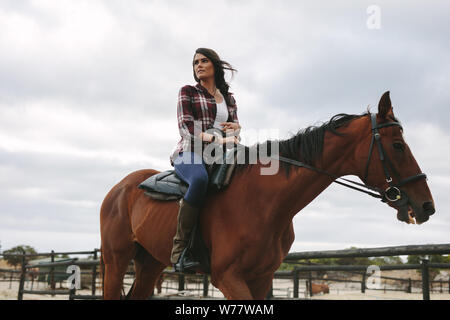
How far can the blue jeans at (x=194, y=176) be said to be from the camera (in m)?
3.38

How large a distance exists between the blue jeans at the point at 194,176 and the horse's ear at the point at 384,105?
1.49 metres

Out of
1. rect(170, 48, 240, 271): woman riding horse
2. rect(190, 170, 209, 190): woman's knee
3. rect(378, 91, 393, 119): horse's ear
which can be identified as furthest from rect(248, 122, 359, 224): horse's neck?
rect(170, 48, 240, 271): woman riding horse

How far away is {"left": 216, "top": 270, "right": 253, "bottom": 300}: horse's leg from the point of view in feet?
9.69

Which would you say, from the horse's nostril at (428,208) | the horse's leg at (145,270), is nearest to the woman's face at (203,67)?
the horse's leg at (145,270)

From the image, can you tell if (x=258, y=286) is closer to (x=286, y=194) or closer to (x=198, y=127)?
(x=286, y=194)

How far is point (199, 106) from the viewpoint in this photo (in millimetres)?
3795

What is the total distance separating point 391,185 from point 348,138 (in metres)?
0.49

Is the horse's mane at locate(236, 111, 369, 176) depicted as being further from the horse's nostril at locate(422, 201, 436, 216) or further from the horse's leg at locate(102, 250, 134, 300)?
the horse's leg at locate(102, 250, 134, 300)

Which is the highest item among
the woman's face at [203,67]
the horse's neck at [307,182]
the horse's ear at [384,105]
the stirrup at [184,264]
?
the woman's face at [203,67]

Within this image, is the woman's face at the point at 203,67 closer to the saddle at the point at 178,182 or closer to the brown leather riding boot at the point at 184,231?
the saddle at the point at 178,182

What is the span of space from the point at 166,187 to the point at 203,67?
1.23 meters

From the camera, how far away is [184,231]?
134 inches

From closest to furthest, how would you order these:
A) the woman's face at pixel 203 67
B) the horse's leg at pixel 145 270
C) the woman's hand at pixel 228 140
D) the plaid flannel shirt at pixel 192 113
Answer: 1. the woman's hand at pixel 228 140
2. the plaid flannel shirt at pixel 192 113
3. the woman's face at pixel 203 67
4. the horse's leg at pixel 145 270

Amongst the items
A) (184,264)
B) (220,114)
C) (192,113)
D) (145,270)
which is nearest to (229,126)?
(220,114)
